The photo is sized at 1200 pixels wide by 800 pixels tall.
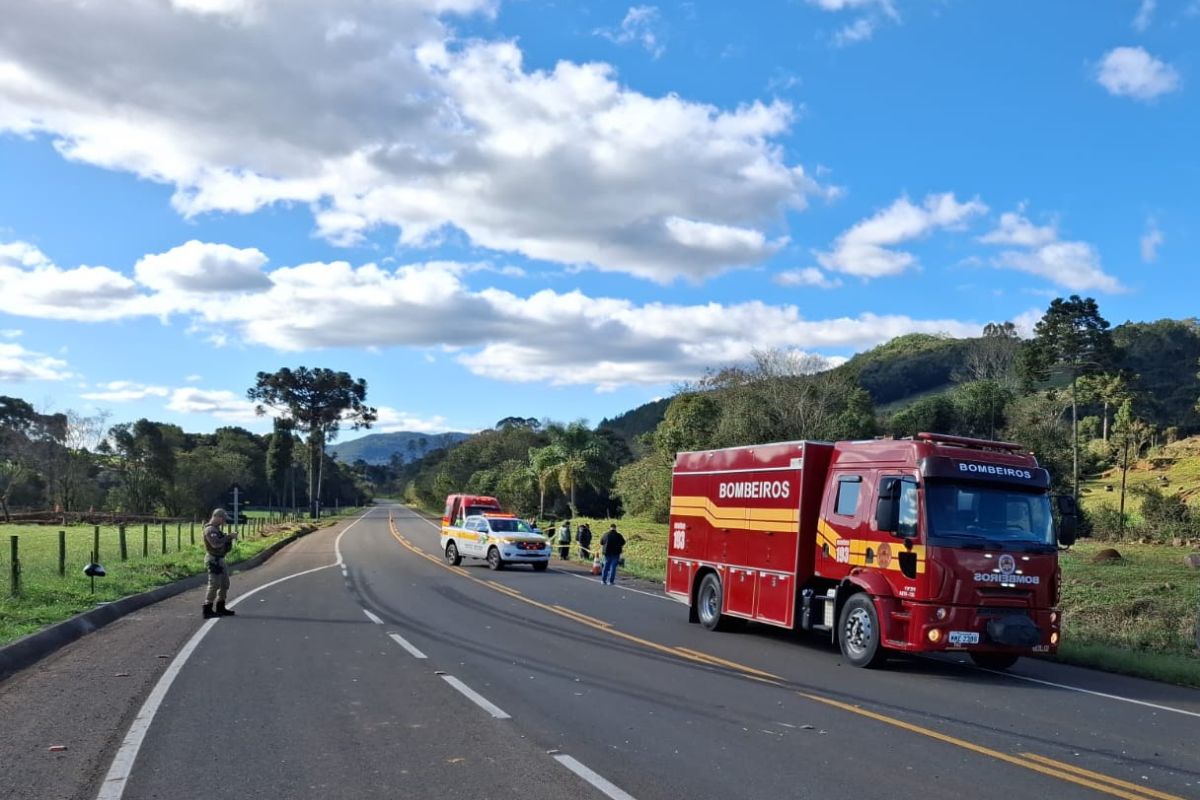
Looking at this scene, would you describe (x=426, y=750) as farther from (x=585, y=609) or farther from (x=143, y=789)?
(x=585, y=609)

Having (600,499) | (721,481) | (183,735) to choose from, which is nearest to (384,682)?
(183,735)

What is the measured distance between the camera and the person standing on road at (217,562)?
53.6ft

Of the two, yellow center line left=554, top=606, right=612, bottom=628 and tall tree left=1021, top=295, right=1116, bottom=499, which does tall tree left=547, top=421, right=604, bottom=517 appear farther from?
yellow center line left=554, top=606, right=612, bottom=628

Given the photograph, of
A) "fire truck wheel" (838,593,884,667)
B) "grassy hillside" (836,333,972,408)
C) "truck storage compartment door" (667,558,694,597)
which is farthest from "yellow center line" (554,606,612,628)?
"grassy hillside" (836,333,972,408)

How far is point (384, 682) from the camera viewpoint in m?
10.6

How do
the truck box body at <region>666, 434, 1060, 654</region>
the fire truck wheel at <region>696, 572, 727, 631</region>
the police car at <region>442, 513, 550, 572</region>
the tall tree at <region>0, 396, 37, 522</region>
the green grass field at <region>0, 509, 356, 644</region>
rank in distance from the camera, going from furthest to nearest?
the tall tree at <region>0, 396, 37, 522</region>
the police car at <region>442, 513, 550, 572</region>
the fire truck wheel at <region>696, 572, 727, 631</region>
the green grass field at <region>0, 509, 356, 644</region>
the truck box body at <region>666, 434, 1060, 654</region>

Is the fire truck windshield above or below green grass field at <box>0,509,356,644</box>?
above

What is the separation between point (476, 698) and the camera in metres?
9.68

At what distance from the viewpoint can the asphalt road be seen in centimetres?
678

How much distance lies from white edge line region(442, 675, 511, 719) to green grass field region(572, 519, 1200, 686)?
882 cm

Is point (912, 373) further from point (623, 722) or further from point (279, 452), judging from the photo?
point (623, 722)

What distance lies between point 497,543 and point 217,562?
47.0 feet

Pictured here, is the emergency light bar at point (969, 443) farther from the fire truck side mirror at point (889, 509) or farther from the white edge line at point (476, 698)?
the white edge line at point (476, 698)

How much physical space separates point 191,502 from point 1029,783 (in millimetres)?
87434
